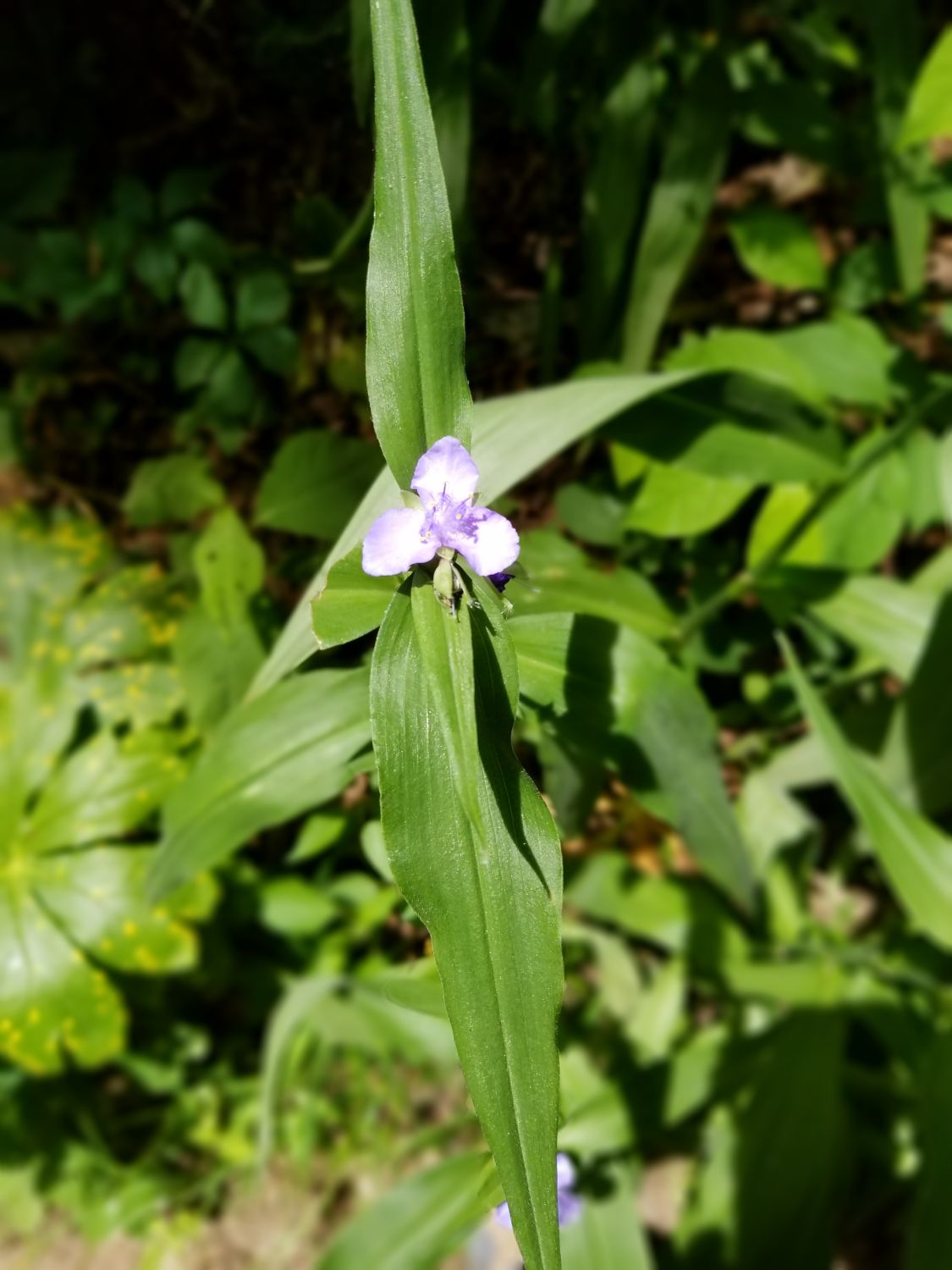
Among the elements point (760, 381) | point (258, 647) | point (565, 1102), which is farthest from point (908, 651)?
point (258, 647)

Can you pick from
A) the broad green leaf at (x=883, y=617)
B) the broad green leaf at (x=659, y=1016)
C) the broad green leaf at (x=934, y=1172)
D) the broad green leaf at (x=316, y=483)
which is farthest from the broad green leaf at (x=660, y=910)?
the broad green leaf at (x=316, y=483)

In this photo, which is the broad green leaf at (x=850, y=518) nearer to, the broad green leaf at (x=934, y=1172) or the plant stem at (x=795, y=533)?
the plant stem at (x=795, y=533)

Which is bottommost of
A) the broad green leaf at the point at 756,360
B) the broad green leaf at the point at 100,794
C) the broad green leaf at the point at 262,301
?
the broad green leaf at the point at 100,794

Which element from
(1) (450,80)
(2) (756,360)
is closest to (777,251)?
(2) (756,360)

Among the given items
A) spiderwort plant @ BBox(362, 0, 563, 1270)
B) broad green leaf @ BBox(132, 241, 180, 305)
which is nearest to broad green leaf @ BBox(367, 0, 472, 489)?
spiderwort plant @ BBox(362, 0, 563, 1270)

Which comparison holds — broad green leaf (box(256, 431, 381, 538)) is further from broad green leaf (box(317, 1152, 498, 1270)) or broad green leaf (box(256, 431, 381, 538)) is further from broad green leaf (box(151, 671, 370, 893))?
broad green leaf (box(317, 1152, 498, 1270))
